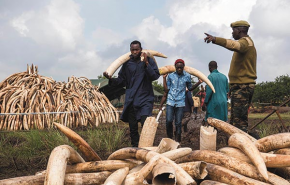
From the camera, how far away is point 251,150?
74.0 inches

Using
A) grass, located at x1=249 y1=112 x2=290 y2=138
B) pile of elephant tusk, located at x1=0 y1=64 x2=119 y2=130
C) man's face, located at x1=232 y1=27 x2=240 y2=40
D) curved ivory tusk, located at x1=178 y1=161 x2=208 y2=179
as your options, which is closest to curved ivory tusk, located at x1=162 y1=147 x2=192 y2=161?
curved ivory tusk, located at x1=178 y1=161 x2=208 y2=179

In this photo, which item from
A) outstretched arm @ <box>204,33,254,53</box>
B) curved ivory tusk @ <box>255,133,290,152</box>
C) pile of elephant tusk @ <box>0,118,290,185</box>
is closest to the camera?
pile of elephant tusk @ <box>0,118,290,185</box>

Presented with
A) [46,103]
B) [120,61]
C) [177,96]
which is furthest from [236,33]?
[46,103]

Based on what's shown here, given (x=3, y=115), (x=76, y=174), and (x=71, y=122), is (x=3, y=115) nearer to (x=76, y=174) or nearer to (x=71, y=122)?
(x=71, y=122)

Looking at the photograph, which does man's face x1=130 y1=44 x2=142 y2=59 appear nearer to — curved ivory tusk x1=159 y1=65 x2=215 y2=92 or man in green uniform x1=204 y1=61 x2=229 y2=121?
curved ivory tusk x1=159 y1=65 x2=215 y2=92

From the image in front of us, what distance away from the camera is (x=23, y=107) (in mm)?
8766

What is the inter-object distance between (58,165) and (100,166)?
0.92 ft

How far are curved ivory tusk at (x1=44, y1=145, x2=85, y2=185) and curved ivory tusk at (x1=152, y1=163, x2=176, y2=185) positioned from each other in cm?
46

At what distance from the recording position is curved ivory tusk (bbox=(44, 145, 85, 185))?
5.20 ft

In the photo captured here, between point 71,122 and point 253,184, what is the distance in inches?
284

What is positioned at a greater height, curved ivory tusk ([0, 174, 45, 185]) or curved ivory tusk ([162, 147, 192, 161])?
curved ivory tusk ([162, 147, 192, 161])

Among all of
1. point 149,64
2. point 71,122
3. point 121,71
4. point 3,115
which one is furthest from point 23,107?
point 149,64

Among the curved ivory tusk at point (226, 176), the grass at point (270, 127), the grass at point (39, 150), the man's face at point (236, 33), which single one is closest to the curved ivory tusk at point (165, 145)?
the curved ivory tusk at point (226, 176)

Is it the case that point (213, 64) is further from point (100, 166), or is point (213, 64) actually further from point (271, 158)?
point (100, 166)
